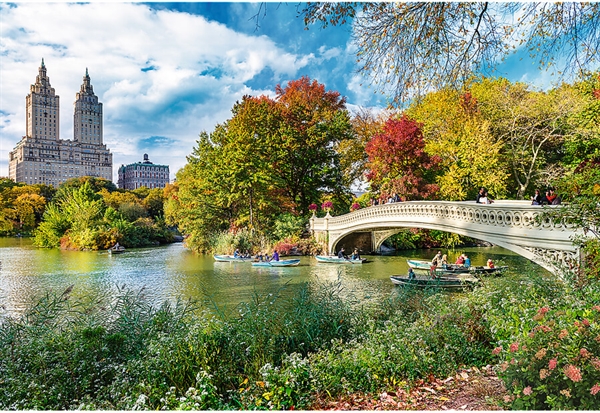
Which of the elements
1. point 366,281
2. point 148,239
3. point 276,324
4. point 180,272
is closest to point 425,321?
point 276,324

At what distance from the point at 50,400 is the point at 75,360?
1.59 ft

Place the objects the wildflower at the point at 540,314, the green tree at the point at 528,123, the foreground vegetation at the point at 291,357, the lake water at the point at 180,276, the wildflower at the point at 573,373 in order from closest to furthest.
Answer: the wildflower at the point at 573,373 → the foreground vegetation at the point at 291,357 → the wildflower at the point at 540,314 → the lake water at the point at 180,276 → the green tree at the point at 528,123

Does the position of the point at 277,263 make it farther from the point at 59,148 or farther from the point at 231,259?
the point at 59,148

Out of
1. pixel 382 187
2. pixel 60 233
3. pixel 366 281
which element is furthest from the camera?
pixel 60 233

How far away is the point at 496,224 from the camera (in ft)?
36.3

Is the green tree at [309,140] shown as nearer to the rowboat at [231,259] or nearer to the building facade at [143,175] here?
the rowboat at [231,259]

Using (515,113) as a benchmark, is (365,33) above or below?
below

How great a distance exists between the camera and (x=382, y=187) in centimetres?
2288

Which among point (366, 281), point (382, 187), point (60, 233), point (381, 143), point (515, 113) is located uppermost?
point (515, 113)

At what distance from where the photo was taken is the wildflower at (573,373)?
7.97 ft

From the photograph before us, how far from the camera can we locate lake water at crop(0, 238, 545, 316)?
39.7 ft

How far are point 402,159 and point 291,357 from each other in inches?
736

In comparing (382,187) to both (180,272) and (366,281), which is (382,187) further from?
(180,272)

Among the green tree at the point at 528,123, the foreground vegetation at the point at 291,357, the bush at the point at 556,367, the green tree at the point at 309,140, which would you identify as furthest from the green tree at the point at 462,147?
the bush at the point at 556,367
